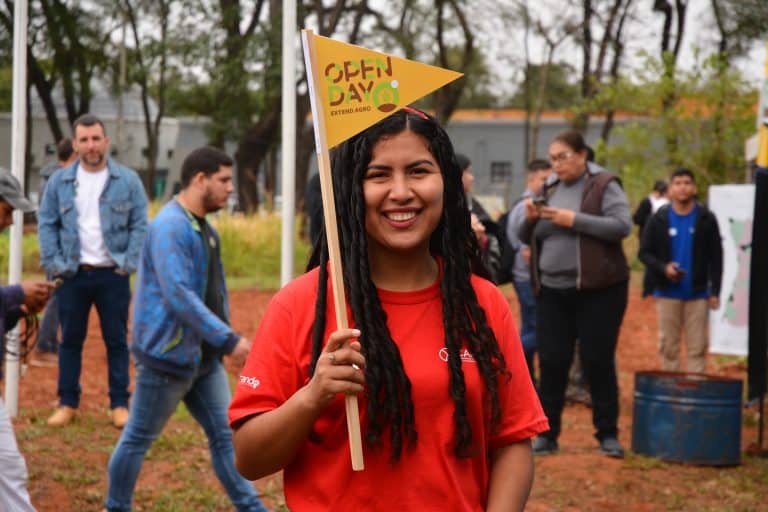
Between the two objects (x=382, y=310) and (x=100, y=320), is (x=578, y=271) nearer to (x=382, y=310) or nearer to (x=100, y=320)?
(x=100, y=320)

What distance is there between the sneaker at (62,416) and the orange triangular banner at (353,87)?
6.46m

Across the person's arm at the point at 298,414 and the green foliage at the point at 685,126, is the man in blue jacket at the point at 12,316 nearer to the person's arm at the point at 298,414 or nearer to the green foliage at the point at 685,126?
the person's arm at the point at 298,414

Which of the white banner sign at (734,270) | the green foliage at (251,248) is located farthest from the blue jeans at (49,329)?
the green foliage at (251,248)

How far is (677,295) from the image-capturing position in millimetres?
10164

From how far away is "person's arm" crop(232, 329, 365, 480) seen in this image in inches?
102

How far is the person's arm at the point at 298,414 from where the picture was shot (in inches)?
102

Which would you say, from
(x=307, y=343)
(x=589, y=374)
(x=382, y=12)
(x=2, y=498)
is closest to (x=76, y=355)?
(x=589, y=374)

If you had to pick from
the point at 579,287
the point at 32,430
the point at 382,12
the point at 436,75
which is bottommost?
the point at 32,430

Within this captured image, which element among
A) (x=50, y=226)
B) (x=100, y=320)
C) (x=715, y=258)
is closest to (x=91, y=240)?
(x=50, y=226)

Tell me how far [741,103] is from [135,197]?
15.7 m

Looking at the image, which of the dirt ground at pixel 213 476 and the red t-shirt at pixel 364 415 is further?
the dirt ground at pixel 213 476

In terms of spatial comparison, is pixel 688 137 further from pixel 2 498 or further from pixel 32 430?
pixel 2 498

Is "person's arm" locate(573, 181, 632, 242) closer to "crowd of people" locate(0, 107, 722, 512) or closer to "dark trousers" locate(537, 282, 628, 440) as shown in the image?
"crowd of people" locate(0, 107, 722, 512)

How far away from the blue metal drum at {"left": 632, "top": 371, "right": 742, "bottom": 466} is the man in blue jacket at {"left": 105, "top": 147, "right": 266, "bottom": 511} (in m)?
3.44
